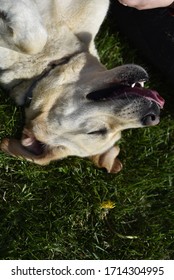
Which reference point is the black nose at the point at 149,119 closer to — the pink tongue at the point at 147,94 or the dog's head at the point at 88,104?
the dog's head at the point at 88,104

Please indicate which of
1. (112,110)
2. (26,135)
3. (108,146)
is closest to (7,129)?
(26,135)

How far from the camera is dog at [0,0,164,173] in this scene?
3.47m

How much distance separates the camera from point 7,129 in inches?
175

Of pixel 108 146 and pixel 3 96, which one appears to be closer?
pixel 108 146

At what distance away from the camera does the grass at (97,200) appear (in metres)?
4.50

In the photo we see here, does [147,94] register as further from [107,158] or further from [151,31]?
[151,31]

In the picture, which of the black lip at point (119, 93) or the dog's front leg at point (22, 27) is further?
the black lip at point (119, 93)

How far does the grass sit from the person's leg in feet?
0.76

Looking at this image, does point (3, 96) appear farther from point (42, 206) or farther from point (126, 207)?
point (126, 207)

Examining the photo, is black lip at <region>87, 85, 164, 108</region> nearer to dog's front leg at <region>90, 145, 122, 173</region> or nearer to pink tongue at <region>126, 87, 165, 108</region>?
pink tongue at <region>126, 87, 165, 108</region>

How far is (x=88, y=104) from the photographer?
3564 millimetres

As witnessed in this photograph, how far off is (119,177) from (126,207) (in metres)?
0.29

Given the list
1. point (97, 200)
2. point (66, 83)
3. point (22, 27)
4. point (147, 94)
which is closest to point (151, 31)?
point (147, 94)

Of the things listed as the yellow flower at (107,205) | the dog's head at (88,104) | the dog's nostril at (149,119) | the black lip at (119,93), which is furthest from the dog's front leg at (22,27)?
the yellow flower at (107,205)
